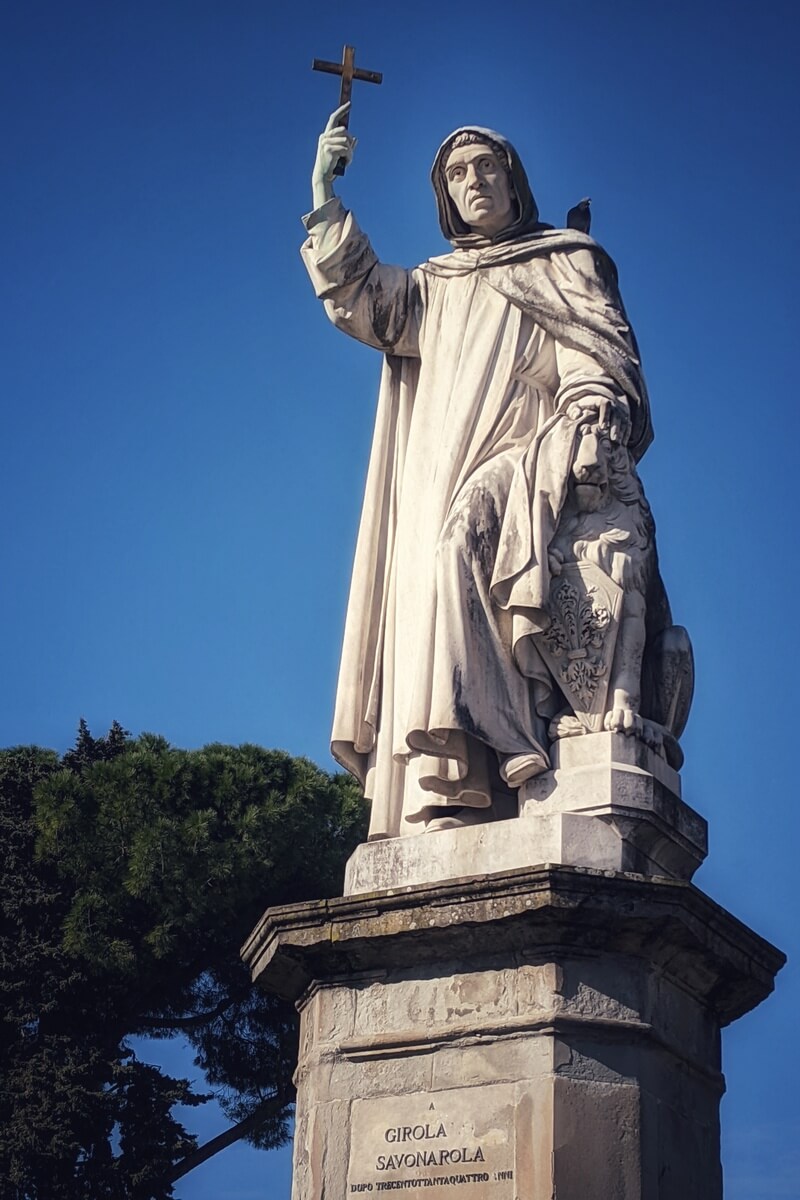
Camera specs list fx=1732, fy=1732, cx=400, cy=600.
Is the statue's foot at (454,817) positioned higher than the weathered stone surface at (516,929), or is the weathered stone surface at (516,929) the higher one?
the statue's foot at (454,817)

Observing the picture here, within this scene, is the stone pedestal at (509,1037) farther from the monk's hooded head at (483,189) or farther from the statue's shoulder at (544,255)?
the monk's hooded head at (483,189)

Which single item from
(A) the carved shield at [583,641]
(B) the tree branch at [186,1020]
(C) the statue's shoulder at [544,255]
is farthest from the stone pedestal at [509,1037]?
(B) the tree branch at [186,1020]

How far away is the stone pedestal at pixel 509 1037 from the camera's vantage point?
6969 mm

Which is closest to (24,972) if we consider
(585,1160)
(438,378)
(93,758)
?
(93,758)

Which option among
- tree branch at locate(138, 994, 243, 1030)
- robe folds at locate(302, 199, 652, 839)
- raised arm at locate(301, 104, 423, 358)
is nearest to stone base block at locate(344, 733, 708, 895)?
robe folds at locate(302, 199, 652, 839)

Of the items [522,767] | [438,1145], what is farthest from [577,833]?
[438,1145]

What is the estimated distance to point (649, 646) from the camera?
8570mm

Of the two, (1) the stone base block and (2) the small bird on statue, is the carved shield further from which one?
(2) the small bird on statue

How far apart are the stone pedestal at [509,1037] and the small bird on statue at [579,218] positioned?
4078mm

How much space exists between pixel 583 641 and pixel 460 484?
108cm

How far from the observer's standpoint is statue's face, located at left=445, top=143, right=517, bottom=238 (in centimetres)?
945

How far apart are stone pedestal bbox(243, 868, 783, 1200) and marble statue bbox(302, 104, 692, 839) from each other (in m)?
0.77

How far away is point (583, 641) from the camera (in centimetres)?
817

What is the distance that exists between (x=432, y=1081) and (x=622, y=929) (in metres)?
1.02
